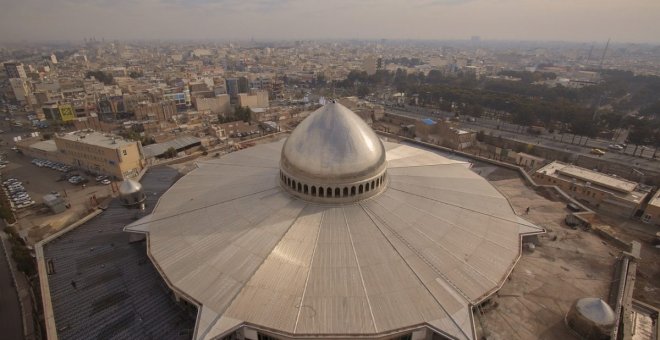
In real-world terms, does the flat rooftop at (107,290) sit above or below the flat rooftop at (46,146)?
above

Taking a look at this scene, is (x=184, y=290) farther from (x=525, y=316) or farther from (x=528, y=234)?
(x=528, y=234)

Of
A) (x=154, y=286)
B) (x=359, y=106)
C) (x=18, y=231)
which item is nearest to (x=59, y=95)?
(x=18, y=231)

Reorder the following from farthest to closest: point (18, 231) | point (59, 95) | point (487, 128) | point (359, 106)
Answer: point (59, 95), point (359, 106), point (487, 128), point (18, 231)

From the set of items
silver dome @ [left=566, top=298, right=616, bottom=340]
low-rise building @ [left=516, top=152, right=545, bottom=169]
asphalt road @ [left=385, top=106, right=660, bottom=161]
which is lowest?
asphalt road @ [left=385, top=106, right=660, bottom=161]

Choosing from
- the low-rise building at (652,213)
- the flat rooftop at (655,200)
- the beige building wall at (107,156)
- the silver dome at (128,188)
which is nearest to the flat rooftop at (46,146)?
the beige building wall at (107,156)

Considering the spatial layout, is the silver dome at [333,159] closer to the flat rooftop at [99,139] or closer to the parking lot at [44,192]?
the parking lot at [44,192]

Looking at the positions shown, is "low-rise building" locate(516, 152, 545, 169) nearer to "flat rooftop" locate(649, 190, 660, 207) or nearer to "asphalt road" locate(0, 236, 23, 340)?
"flat rooftop" locate(649, 190, 660, 207)

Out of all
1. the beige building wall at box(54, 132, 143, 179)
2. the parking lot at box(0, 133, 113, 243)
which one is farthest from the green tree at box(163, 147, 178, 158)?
the parking lot at box(0, 133, 113, 243)
